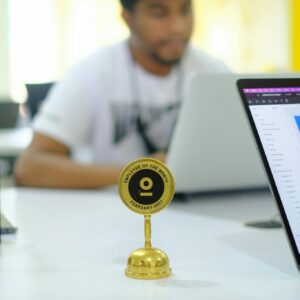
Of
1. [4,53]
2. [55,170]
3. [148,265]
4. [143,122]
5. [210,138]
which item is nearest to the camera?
[148,265]

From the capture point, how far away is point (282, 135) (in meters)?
0.83

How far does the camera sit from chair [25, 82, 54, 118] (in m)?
3.33

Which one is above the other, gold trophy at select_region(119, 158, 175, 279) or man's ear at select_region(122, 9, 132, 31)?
man's ear at select_region(122, 9, 132, 31)

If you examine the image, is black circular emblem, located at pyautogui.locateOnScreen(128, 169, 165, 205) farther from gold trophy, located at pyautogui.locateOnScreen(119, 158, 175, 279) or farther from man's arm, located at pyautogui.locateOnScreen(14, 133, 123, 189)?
man's arm, located at pyautogui.locateOnScreen(14, 133, 123, 189)

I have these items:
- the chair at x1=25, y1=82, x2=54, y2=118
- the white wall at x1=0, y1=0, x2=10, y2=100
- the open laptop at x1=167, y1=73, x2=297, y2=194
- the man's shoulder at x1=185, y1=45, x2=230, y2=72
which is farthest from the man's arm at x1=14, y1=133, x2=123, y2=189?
the white wall at x1=0, y1=0, x2=10, y2=100

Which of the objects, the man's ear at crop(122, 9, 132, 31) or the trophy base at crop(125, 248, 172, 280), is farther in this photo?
the man's ear at crop(122, 9, 132, 31)

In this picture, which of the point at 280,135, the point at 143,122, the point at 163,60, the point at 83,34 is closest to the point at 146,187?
the point at 280,135

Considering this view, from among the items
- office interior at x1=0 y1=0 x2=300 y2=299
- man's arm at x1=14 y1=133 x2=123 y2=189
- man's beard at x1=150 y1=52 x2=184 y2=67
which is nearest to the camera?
man's arm at x1=14 y1=133 x2=123 y2=189

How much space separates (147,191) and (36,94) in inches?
102

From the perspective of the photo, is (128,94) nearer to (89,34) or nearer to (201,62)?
(201,62)

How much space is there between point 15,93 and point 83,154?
2.76 m

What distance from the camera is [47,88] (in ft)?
10.9

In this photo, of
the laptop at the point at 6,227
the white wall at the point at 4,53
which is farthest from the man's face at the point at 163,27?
the white wall at the point at 4,53

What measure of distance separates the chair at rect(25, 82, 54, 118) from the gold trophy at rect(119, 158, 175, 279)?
8.30ft
